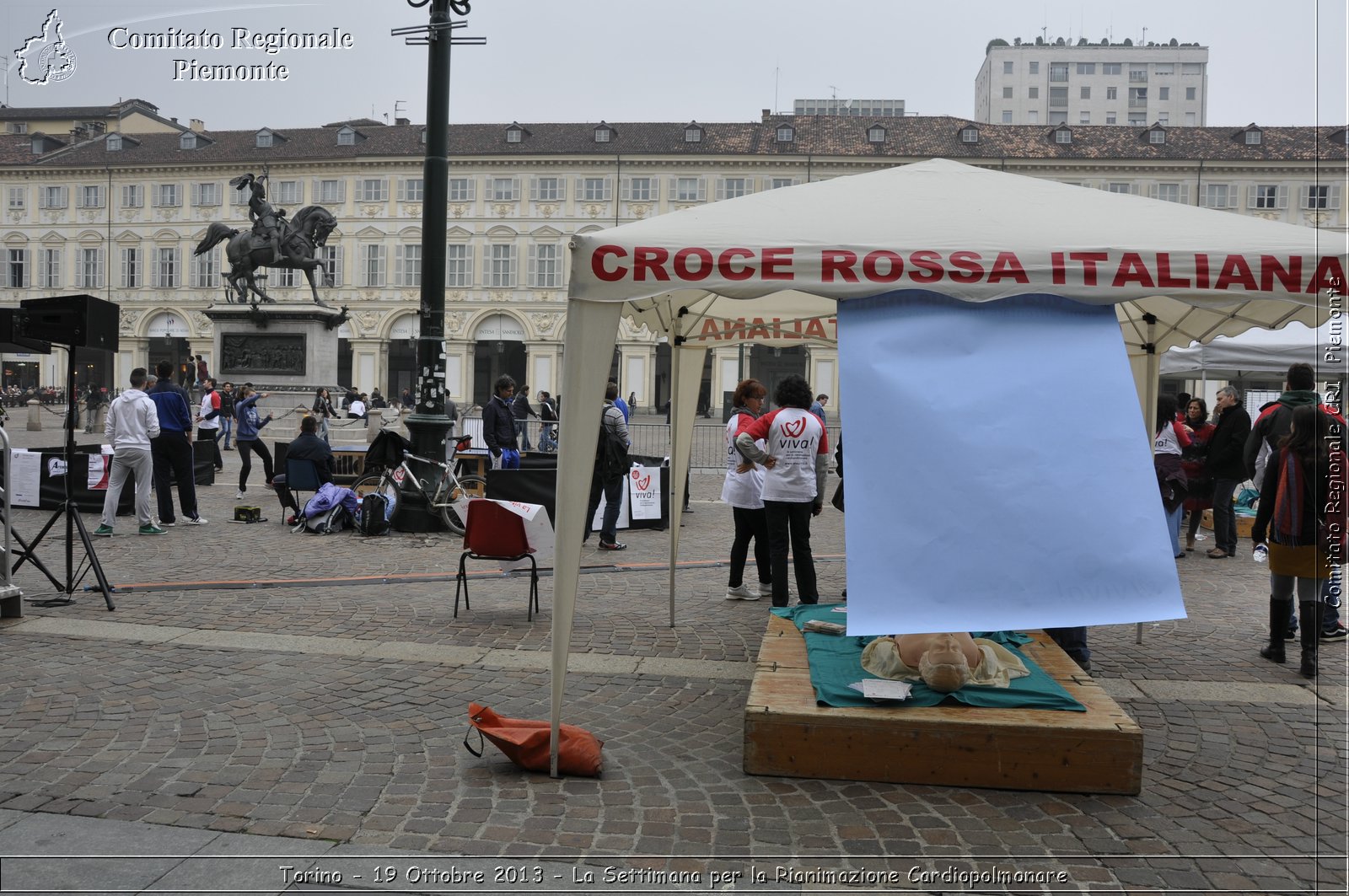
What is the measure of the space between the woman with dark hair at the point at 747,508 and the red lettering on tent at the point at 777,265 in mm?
3439

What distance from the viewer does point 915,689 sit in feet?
16.2

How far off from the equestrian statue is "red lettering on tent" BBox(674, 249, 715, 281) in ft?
62.3

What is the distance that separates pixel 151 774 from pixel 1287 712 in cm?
592

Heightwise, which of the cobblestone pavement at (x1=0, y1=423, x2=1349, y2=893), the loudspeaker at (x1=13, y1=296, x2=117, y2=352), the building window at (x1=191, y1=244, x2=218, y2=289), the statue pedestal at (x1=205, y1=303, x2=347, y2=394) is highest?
the building window at (x1=191, y1=244, x2=218, y2=289)

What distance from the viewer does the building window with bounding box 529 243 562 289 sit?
5881 centimetres

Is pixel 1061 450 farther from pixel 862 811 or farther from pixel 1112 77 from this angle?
pixel 1112 77

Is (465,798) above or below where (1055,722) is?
below

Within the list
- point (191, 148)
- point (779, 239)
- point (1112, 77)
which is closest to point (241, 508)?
point (779, 239)

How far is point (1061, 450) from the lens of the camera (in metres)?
4.46

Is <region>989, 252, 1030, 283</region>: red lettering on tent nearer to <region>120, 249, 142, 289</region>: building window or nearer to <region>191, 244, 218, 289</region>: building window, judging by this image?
<region>191, 244, 218, 289</region>: building window

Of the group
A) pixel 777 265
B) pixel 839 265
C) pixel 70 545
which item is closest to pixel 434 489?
pixel 70 545

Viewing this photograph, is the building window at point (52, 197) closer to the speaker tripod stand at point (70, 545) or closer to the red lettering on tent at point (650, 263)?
the speaker tripod stand at point (70, 545)

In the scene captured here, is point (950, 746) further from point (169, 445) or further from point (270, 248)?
point (270, 248)

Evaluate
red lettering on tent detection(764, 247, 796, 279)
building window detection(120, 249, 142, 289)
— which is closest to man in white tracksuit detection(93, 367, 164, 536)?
red lettering on tent detection(764, 247, 796, 279)
